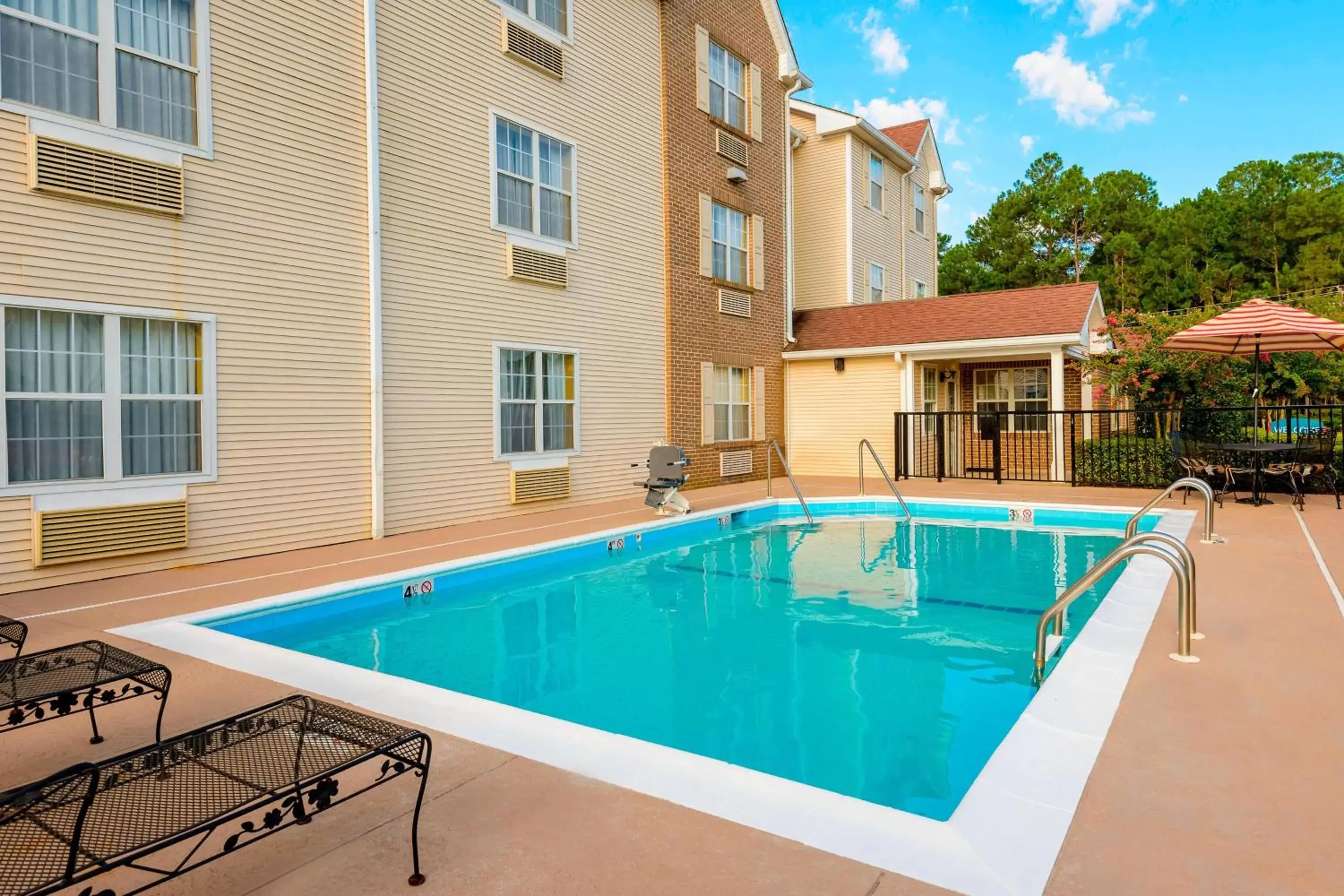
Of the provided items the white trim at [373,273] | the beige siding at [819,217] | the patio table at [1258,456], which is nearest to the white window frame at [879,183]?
the beige siding at [819,217]

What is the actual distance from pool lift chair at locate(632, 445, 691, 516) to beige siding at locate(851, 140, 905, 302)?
9.70 meters

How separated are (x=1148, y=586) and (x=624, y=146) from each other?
938 cm

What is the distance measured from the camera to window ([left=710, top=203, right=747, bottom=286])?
1403 cm

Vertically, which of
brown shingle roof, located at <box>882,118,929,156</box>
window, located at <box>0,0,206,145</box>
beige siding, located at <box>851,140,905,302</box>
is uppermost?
brown shingle roof, located at <box>882,118,929,156</box>

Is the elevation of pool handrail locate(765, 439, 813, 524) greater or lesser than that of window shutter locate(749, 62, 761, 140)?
lesser

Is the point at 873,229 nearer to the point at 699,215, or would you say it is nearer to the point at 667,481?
the point at 699,215

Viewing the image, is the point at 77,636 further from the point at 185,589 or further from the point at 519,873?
the point at 519,873

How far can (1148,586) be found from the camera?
213 inches

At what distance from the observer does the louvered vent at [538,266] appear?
10039mm

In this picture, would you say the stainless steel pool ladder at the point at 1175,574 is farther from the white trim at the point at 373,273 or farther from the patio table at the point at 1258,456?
the patio table at the point at 1258,456

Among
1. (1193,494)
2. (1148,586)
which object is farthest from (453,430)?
(1193,494)

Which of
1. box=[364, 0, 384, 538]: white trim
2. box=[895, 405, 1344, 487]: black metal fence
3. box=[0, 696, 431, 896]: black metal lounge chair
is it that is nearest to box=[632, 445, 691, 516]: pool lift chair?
box=[364, 0, 384, 538]: white trim

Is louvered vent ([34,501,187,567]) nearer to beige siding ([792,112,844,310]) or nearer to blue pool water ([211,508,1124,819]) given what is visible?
blue pool water ([211,508,1124,819])

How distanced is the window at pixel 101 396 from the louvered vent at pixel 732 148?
9.60 metres
